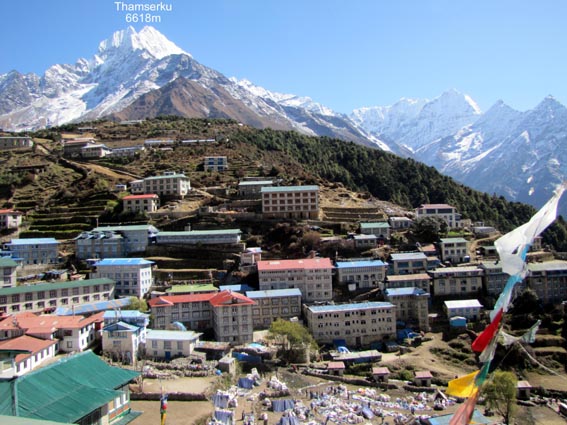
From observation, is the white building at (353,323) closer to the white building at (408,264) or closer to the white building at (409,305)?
the white building at (409,305)

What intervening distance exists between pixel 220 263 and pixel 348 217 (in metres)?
16.0

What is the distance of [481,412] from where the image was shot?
31172 millimetres

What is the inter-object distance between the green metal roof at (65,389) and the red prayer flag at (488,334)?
15913 millimetres

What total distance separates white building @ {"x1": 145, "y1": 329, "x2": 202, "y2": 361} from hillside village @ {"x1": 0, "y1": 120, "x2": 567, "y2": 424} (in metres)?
0.08

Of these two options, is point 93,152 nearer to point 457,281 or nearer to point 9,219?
point 9,219

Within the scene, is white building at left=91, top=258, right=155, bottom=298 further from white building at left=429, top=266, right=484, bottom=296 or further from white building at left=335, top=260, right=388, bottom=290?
white building at left=429, top=266, right=484, bottom=296

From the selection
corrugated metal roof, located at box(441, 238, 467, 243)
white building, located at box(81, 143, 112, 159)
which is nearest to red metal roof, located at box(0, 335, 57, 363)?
corrugated metal roof, located at box(441, 238, 467, 243)

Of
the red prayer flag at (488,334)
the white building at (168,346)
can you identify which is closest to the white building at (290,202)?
the white building at (168,346)

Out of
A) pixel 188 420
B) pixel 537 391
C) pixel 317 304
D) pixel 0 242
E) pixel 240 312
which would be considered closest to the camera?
pixel 188 420

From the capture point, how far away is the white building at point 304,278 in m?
45.2

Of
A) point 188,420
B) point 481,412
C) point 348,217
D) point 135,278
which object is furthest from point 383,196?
point 188,420

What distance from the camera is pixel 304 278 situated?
4534cm

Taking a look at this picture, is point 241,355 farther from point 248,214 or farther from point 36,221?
point 36,221

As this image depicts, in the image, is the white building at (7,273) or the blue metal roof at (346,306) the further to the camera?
the white building at (7,273)
